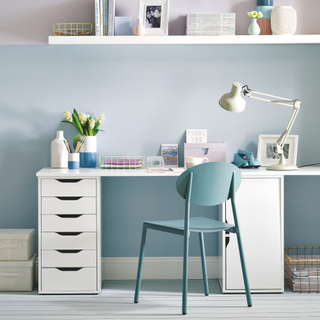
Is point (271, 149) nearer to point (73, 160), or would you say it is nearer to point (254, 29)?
point (254, 29)

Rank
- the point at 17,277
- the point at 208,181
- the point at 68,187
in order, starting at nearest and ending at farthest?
the point at 208,181, the point at 68,187, the point at 17,277

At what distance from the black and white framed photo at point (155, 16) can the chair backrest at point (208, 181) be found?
43.4 inches

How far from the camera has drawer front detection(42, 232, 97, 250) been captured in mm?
2414

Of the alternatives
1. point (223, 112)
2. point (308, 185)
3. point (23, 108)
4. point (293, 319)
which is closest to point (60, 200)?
point (23, 108)

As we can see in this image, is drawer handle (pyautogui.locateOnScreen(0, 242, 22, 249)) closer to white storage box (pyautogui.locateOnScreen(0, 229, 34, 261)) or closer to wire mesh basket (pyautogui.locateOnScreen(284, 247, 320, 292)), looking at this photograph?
white storage box (pyautogui.locateOnScreen(0, 229, 34, 261))

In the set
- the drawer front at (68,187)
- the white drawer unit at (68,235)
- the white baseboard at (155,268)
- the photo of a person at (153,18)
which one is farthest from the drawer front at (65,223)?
the photo of a person at (153,18)

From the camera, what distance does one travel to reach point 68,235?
2.44 m

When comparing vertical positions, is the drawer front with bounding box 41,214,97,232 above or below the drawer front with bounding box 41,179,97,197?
below

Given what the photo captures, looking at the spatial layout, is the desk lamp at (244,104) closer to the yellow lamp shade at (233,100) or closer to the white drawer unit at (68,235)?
the yellow lamp shade at (233,100)

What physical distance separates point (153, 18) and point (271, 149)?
1250 mm

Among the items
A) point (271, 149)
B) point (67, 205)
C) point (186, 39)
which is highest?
point (186, 39)

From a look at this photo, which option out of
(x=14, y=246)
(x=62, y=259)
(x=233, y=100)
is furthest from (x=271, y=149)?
(x=14, y=246)

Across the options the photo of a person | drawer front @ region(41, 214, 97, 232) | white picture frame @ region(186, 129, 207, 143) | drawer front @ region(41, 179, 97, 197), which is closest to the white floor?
drawer front @ region(41, 214, 97, 232)

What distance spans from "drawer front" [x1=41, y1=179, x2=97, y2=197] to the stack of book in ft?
A: 3.96
